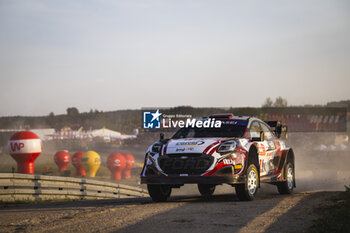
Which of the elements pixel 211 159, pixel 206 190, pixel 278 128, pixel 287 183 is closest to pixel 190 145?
pixel 211 159

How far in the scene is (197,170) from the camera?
397 inches

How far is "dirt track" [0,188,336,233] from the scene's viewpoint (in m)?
7.26

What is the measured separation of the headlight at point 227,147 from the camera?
33.4 ft

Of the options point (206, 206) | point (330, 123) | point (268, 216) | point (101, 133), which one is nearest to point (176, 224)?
point (268, 216)

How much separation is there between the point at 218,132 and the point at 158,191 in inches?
71.9

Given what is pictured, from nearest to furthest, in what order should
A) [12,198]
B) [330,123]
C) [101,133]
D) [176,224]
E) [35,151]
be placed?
[176,224] → [12,198] → [35,151] → [330,123] → [101,133]

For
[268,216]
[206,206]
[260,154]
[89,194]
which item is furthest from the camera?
[89,194]

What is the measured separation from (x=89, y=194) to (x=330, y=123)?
278 feet

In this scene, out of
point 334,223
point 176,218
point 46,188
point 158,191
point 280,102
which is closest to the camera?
point 334,223

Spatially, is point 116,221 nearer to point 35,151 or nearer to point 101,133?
point 35,151

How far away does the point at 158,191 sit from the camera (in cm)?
1092

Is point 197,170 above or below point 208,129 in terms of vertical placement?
below

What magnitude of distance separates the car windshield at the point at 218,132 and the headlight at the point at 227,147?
811 millimetres

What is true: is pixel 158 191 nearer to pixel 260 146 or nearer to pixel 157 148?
pixel 157 148
